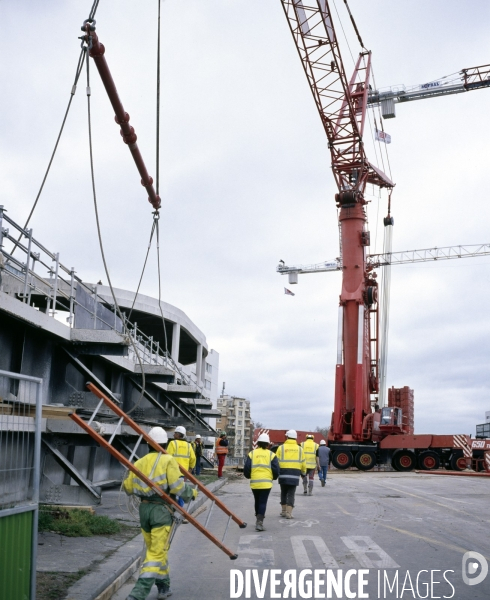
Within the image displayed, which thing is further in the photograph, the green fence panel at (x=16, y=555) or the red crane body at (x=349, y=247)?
the red crane body at (x=349, y=247)

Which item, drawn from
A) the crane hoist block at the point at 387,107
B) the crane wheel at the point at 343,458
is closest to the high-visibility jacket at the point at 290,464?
the crane wheel at the point at 343,458

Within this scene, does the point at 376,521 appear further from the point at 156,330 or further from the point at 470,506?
the point at 156,330

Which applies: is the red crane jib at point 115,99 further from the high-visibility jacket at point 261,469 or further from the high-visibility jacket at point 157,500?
the high-visibility jacket at point 157,500

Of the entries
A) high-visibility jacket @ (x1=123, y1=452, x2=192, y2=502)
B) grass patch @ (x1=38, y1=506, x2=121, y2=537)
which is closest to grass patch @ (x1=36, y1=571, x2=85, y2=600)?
high-visibility jacket @ (x1=123, y1=452, x2=192, y2=502)

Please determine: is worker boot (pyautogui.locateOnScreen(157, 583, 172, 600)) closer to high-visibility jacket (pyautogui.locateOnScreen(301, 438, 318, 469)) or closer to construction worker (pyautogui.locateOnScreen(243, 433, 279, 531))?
construction worker (pyautogui.locateOnScreen(243, 433, 279, 531))

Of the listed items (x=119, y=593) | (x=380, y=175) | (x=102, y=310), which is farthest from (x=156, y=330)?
(x=119, y=593)

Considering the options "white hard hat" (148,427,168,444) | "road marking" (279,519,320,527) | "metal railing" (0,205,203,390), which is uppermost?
"metal railing" (0,205,203,390)

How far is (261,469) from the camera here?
459 inches

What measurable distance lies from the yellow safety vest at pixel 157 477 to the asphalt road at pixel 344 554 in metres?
1.18

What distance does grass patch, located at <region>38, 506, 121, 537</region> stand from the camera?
9.82 m

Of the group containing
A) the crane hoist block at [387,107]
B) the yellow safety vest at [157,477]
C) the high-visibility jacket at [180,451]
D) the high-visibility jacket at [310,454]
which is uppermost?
the crane hoist block at [387,107]

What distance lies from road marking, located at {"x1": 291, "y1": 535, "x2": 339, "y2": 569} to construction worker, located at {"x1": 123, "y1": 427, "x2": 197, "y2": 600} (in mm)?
2308

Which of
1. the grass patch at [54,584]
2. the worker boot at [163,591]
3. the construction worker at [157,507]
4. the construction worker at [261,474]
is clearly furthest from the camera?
the construction worker at [261,474]

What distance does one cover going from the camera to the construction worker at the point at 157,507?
6410mm
